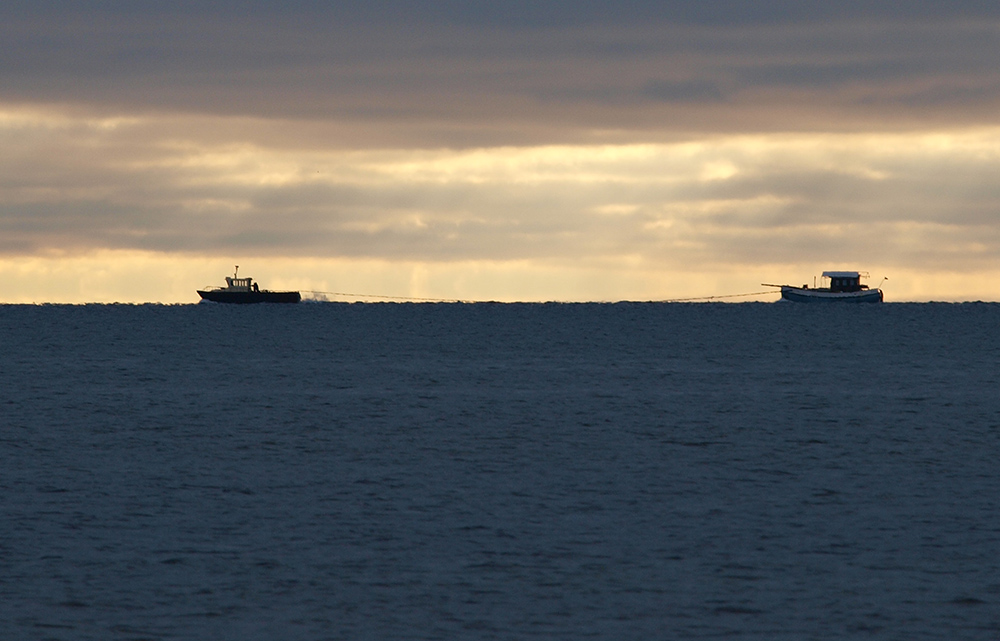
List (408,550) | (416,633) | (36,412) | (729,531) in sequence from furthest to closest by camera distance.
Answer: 1. (36,412)
2. (729,531)
3. (408,550)
4. (416,633)

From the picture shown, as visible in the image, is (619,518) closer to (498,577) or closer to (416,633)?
(498,577)

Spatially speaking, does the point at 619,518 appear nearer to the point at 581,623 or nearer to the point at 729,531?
the point at 729,531

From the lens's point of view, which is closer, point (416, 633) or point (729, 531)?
point (416, 633)

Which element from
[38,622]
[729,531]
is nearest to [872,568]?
[729,531]

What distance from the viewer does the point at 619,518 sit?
4506 cm

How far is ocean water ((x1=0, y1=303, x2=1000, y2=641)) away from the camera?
32656 millimetres

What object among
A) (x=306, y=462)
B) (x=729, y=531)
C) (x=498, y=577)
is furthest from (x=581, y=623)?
(x=306, y=462)

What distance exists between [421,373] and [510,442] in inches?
2276

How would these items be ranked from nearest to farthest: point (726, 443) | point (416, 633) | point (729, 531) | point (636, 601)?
point (416, 633) → point (636, 601) → point (729, 531) → point (726, 443)

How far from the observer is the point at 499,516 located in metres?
45.3

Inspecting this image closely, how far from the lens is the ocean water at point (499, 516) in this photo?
32.7 m

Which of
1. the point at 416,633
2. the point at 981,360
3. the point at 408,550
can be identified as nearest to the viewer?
the point at 416,633

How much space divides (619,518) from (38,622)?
796 inches

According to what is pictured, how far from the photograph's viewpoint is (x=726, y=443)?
67.8 meters
